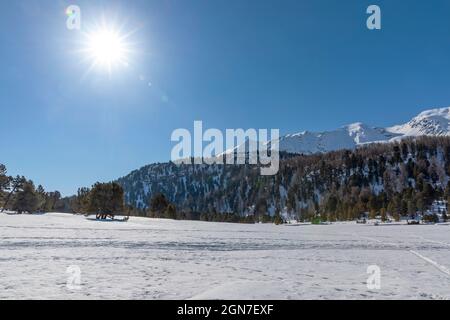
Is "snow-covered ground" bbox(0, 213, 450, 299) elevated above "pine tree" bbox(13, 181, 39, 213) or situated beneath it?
situated beneath

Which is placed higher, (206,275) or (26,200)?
(26,200)

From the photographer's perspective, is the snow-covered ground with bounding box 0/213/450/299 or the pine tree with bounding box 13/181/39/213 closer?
the snow-covered ground with bounding box 0/213/450/299

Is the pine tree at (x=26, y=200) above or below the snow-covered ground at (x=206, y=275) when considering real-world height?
above

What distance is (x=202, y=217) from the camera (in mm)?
175375

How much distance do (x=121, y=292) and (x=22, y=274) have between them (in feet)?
16.0

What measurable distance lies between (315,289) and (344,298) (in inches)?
52.3

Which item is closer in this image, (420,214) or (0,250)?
(0,250)

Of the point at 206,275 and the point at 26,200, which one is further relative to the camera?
the point at 26,200

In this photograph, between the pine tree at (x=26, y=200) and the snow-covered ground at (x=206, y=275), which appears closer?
the snow-covered ground at (x=206, y=275)
